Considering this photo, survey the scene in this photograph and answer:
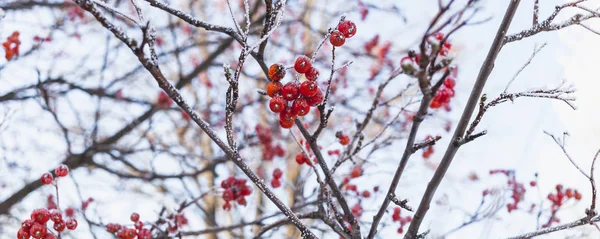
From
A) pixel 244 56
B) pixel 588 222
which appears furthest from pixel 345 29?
pixel 588 222

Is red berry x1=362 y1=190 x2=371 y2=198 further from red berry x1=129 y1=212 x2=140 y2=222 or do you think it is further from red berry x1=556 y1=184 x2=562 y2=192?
red berry x1=129 y1=212 x2=140 y2=222

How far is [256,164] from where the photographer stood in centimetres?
624

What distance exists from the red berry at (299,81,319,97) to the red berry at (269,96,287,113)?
70 mm

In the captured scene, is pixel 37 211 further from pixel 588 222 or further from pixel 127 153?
pixel 127 153

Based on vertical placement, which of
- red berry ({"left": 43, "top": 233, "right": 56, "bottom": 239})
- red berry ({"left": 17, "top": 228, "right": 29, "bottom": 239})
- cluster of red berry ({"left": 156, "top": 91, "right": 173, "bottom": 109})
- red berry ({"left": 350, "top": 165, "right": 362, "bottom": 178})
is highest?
cluster of red berry ({"left": 156, "top": 91, "right": 173, "bottom": 109})

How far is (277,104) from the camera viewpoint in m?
1.44

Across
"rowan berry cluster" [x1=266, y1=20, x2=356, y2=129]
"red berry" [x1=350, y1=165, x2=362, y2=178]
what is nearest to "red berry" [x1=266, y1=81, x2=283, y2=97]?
"rowan berry cluster" [x1=266, y1=20, x2=356, y2=129]

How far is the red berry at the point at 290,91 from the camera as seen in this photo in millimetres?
1461

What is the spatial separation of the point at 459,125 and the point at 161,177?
3.34 metres

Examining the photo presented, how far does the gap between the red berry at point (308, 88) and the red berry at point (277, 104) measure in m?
0.07

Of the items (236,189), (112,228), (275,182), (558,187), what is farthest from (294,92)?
(558,187)

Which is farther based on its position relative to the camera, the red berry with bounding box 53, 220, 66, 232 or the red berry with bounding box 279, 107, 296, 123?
the red berry with bounding box 53, 220, 66, 232

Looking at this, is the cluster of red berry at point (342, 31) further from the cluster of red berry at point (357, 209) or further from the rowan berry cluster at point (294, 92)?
the cluster of red berry at point (357, 209)

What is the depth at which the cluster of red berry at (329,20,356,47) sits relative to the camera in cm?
155
